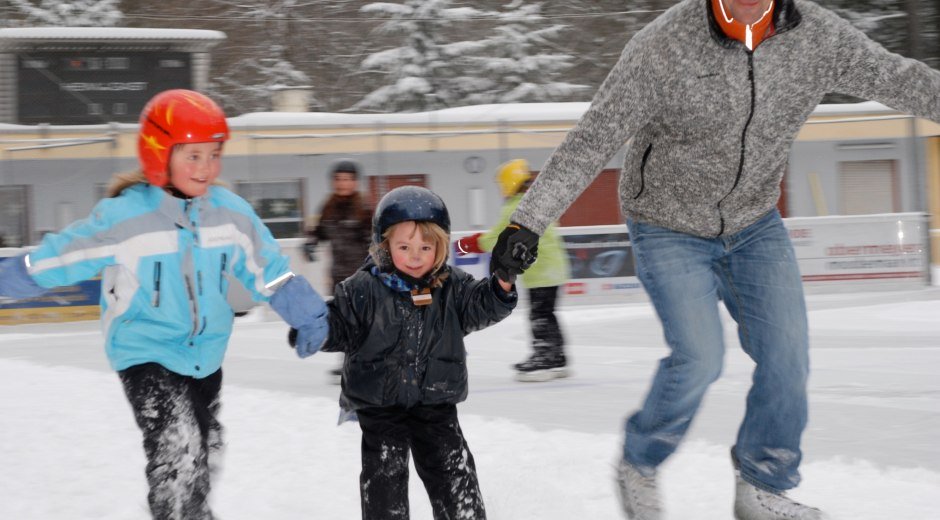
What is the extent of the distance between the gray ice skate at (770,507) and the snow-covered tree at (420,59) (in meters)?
25.6

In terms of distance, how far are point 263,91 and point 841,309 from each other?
82.4ft

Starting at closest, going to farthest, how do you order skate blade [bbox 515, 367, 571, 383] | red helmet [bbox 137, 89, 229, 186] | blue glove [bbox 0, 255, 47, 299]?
blue glove [bbox 0, 255, 47, 299]
red helmet [bbox 137, 89, 229, 186]
skate blade [bbox 515, 367, 571, 383]

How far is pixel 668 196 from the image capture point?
3.02m

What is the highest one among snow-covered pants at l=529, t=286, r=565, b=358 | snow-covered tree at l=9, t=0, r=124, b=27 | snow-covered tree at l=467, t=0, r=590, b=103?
snow-covered tree at l=9, t=0, r=124, b=27

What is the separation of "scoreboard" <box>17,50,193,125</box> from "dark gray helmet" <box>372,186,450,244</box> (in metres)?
13.8

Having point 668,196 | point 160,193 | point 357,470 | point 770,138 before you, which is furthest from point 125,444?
point 770,138

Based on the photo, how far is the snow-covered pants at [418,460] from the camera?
2.90 m

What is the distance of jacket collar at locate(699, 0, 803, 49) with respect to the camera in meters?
2.81

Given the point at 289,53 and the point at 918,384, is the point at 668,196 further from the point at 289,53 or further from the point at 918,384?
the point at 289,53

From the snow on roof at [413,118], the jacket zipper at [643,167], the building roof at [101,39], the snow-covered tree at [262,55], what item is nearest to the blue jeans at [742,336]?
the jacket zipper at [643,167]

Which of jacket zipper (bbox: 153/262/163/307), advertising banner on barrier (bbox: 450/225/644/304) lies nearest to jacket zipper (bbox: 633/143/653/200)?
jacket zipper (bbox: 153/262/163/307)

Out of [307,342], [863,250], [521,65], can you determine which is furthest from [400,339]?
[521,65]

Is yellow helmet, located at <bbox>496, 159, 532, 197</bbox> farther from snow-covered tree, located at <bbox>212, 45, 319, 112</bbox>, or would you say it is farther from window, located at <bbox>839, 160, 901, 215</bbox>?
snow-covered tree, located at <bbox>212, 45, 319, 112</bbox>

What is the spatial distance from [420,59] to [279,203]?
14876 millimetres
